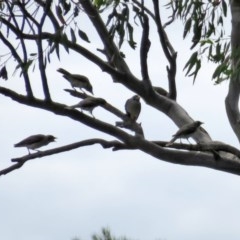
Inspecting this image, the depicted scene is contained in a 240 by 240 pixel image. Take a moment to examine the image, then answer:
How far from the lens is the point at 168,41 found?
909cm

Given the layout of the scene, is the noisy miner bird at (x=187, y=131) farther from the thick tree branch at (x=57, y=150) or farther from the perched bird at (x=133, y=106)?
the perched bird at (x=133, y=106)

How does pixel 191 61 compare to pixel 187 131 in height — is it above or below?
above

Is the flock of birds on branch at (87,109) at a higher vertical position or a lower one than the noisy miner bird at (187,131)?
higher

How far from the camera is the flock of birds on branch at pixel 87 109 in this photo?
8.31m

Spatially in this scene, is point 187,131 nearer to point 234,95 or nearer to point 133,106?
point 234,95

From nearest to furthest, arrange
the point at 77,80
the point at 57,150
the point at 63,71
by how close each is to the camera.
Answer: the point at 57,150
the point at 63,71
the point at 77,80

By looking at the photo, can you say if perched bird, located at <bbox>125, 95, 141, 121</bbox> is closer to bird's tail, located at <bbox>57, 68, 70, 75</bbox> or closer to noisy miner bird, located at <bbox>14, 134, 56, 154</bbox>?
bird's tail, located at <bbox>57, 68, 70, 75</bbox>

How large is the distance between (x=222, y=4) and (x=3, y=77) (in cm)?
245

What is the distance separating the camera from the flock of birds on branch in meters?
8.31

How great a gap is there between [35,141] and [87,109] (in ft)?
2.79

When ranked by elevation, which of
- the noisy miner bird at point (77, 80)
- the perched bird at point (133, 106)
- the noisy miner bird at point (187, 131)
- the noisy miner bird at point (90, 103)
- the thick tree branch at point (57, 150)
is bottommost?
the thick tree branch at point (57, 150)

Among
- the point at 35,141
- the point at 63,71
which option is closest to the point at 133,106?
Result: the point at 63,71

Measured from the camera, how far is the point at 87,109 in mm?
8570

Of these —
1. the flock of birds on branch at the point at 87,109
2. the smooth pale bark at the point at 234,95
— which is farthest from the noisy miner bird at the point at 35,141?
the smooth pale bark at the point at 234,95
